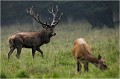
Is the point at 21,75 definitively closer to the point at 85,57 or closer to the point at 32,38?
the point at 85,57

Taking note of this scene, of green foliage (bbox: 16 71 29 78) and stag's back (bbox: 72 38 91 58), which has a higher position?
stag's back (bbox: 72 38 91 58)

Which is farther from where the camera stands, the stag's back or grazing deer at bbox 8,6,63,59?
grazing deer at bbox 8,6,63,59

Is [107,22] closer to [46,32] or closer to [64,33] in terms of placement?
[64,33]

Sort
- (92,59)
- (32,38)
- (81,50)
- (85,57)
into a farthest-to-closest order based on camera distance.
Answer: (32,38) < (81,50) < (85,57) < (92,59)

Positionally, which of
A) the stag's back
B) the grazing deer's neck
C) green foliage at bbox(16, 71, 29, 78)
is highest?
the stag's back

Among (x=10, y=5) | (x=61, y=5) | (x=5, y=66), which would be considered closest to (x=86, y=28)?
→ (x=61, y=5)

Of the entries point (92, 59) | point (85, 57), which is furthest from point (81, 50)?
point (92, 59)

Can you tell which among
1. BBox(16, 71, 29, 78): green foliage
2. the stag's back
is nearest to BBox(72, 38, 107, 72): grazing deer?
the stag's back

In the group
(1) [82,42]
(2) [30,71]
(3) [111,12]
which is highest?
(3) [111,12]

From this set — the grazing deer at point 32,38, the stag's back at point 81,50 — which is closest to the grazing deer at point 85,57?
the stag's back at point 81,50

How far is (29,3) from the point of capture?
3559 cm

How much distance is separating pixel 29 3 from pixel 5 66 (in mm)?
23772

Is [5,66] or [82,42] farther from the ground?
[82,42]

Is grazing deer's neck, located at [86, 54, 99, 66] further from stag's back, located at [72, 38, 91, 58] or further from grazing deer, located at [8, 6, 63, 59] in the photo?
grazing deer, located at [8, 6, 63, 59]
